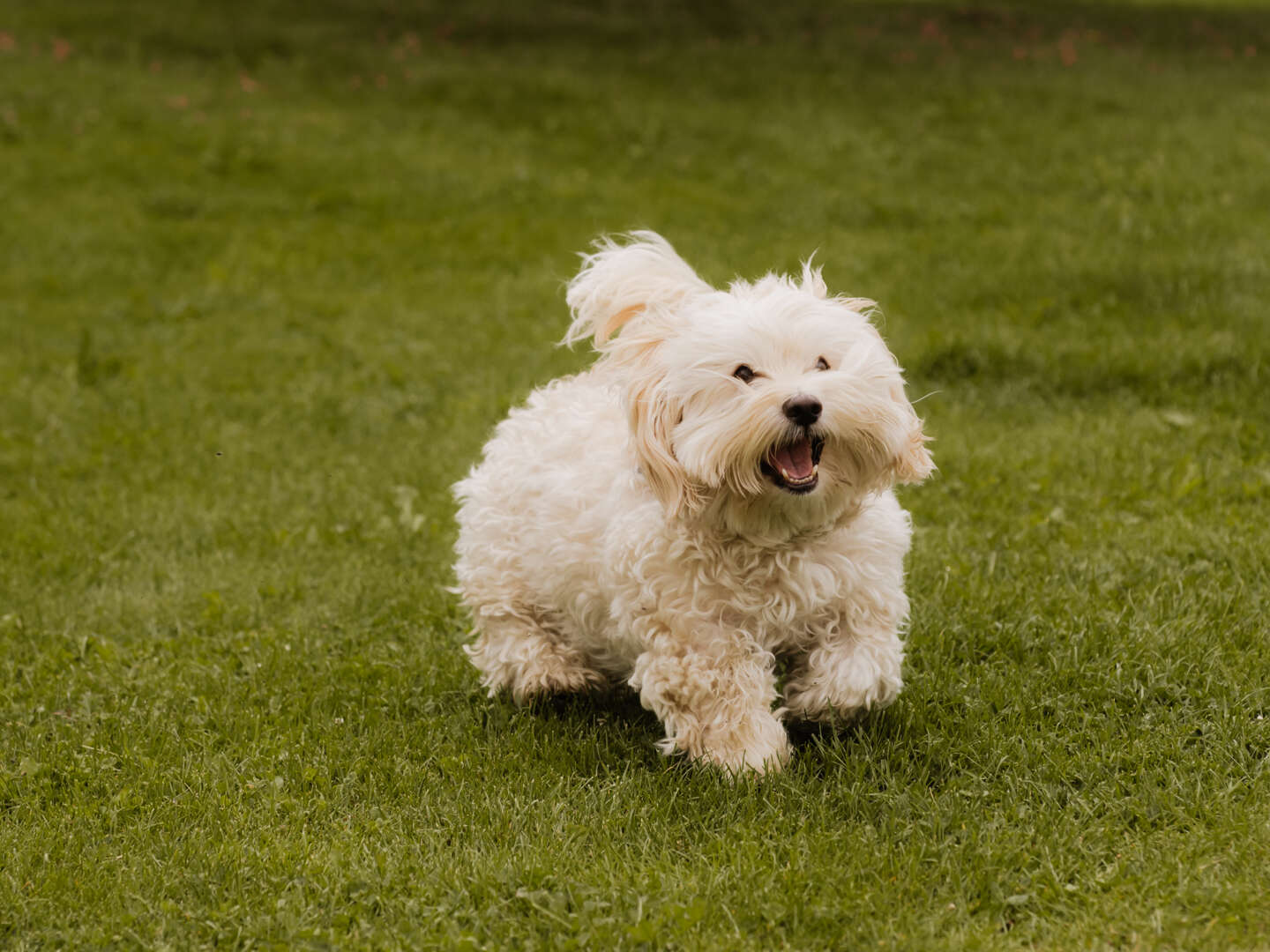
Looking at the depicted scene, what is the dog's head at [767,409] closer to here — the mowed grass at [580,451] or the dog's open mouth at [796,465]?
the dog's open mouth at [796,465]

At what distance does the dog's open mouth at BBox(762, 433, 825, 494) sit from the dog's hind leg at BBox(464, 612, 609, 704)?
1422mm

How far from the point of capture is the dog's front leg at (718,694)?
425 cm

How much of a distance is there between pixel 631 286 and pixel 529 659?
4.66 ft

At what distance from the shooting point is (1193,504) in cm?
643

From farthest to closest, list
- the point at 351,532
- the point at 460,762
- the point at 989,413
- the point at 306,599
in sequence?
1. the point at 989,413
2. the point at 351,532
3. the point at 306,599
4. the point at 460,762

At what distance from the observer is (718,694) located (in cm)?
427

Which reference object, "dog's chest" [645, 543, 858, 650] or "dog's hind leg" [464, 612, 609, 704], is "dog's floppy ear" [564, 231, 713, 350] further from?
"dog's hind leg" [464, 612, 609, 704]

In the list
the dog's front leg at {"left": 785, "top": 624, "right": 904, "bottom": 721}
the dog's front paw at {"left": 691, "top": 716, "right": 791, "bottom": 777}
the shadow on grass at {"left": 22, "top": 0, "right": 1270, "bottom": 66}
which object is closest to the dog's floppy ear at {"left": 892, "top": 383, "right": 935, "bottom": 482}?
the dog's front leg at {"left": 785, "top": 624, "right": 904, "bottom": 721}

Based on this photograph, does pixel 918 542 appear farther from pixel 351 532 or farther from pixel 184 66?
pixel 184 66

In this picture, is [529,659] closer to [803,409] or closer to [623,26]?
[803,409]

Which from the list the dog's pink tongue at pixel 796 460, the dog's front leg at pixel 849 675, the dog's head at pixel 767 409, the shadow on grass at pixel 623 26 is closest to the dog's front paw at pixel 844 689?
the dog's front leg at pixel 849 675

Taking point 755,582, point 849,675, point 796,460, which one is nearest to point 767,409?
point 796,460

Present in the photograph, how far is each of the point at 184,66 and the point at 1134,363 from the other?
13949mm

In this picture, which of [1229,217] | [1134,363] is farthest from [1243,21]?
[1134,363]
